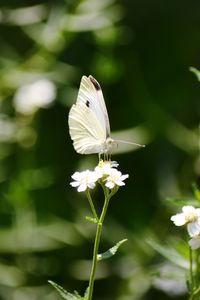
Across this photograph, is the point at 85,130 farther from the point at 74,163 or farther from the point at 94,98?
the point at 74,163

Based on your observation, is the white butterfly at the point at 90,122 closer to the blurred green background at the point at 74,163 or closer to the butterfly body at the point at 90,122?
the butterfly body at the point at 90,122

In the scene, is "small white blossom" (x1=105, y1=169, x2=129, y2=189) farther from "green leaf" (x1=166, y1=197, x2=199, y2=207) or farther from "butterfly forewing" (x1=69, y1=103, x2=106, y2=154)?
"butterfly forewing" (x1=69, y1=103, x2=106, y2=154)

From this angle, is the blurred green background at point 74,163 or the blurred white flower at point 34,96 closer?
the blurred green background at point 74,163

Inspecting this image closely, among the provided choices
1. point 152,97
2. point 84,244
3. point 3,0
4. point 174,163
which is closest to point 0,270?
point 84,244

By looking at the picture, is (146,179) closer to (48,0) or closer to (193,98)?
(193,98)

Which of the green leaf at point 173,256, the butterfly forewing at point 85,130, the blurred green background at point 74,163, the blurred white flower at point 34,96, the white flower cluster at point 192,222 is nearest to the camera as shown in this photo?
the white flower cluster at point 192,222

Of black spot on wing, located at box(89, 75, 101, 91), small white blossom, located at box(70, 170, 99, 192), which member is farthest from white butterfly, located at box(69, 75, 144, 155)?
small white blossom, located at box(70, 170, 99, 192)

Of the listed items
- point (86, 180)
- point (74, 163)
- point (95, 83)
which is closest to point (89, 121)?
point (95, 83)

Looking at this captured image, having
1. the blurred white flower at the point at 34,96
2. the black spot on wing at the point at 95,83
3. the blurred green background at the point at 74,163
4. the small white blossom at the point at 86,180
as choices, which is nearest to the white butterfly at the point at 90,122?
the black spot on wing at the point at 95,83
